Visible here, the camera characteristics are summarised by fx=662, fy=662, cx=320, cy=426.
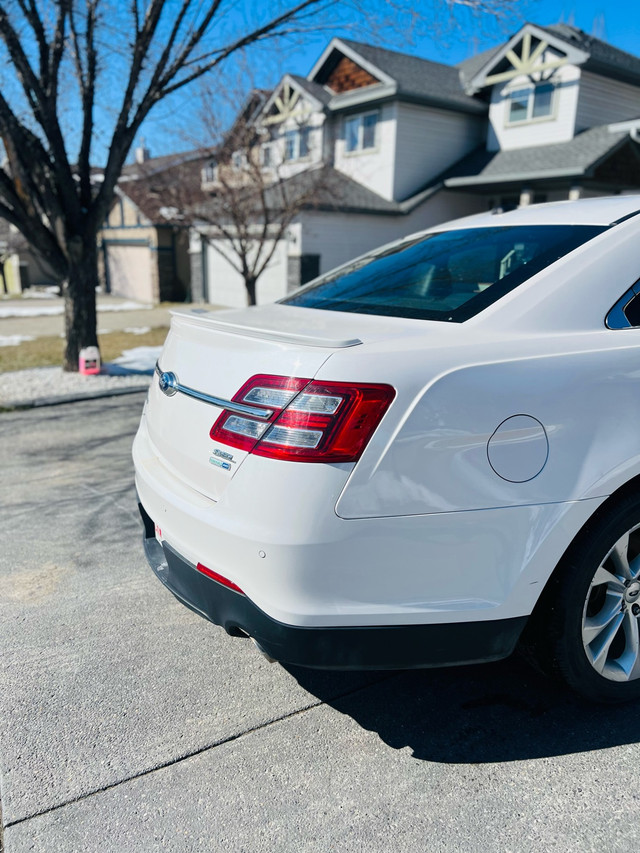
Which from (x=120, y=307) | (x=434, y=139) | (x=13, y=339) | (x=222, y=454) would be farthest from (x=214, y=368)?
(x=120, y=307)

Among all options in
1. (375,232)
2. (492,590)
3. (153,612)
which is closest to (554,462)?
(492,590)

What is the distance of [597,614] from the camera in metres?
2.33

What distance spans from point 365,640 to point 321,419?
2.23 feet

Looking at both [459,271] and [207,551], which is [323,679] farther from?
[459,271]

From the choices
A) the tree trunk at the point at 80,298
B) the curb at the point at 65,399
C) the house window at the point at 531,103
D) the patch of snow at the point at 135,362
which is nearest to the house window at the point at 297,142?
the house window at the point at 531,103

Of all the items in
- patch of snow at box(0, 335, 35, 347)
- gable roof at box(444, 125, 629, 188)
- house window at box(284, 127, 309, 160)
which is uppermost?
house window at box(284, 127, 309, 160)

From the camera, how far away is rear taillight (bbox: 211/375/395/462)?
1.86 meters

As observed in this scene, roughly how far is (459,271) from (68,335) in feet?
23.0

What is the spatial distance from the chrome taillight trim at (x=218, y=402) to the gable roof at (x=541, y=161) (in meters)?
16.9

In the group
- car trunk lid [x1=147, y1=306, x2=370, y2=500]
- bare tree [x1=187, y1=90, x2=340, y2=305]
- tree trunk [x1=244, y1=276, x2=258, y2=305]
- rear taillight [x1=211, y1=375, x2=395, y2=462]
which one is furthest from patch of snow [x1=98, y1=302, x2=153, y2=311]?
rear taillight [x1=211, y1=375, x2=395, y2=462]

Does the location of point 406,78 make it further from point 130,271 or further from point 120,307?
point 130,271

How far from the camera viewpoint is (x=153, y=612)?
307cm

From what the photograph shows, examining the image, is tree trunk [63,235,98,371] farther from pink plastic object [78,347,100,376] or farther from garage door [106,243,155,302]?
garage door [106,243,155,302]

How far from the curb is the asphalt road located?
4286 mm
